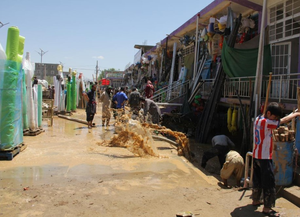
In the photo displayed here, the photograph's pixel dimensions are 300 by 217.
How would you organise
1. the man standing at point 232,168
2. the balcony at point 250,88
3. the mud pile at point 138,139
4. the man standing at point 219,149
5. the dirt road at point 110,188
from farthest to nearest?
the balcony at point 250,88, the mud pile at point 138,139, the man standing at point 219,149, the man standing at point 232,168, the dirt road at point 110,188

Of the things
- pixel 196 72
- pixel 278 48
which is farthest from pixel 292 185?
pixel 196 72

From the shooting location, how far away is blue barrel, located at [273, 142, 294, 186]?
4.68 meters

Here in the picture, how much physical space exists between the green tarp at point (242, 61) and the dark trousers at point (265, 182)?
5.18 m

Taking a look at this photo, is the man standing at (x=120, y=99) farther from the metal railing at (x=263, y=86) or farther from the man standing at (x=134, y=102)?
the metal railing at (x=263, y=86)

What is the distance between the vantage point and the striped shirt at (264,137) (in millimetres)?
3939

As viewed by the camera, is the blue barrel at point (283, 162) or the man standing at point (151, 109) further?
the man standing at point (151, 109)

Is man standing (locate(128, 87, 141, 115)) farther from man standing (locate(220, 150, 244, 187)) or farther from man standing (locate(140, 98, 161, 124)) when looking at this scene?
man standing (locate(220, 150, 244, 187))

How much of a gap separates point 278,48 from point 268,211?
6.82 m

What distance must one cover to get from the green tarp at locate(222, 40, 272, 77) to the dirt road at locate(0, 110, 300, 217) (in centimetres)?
369

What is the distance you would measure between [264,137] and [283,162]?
3.51 ft

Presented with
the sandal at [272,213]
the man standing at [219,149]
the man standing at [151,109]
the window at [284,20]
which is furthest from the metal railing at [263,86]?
the sandal at [272,213]

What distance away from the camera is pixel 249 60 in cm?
875

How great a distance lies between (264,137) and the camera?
157 inches

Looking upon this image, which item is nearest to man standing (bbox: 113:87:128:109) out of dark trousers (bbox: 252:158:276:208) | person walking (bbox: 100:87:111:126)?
person walking (bbox: 100:87:111:126)
